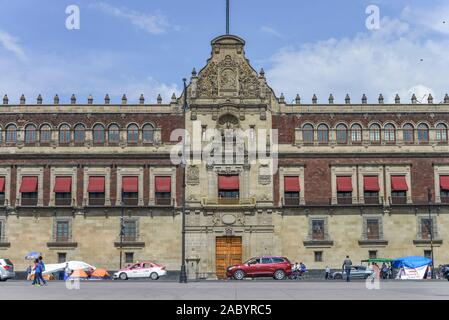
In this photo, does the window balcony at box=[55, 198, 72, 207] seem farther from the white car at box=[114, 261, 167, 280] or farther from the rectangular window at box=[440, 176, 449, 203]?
the rectangular window at box=[440, 176, 449, 203]

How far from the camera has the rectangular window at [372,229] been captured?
58125 millimetres

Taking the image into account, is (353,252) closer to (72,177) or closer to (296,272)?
(296,272)

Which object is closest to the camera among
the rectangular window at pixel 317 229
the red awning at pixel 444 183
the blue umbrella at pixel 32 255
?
the blue umbrella at pixel 32 255

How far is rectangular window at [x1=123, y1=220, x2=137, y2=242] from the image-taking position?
57875mm

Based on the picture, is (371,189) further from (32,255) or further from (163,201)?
(32,255)

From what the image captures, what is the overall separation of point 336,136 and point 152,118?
52.3 feet

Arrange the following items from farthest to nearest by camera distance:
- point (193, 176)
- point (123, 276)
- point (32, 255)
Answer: point (193, 176), point (32, 255), point (123, 276)

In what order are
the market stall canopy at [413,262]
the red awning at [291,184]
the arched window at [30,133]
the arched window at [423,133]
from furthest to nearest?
the arched window at [423,133], the arched window at [30,133], the red awning at [291,184], the market stall canopy at [413,262]

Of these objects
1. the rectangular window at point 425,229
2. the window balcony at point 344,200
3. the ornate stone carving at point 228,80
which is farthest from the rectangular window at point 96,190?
the rectangular window at point 425,229

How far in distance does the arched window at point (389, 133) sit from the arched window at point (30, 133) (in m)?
30.3

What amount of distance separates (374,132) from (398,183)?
4863 millimetres

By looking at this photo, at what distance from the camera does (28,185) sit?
58031mm

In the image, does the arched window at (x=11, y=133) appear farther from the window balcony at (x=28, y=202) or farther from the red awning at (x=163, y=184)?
the red awning at (x=163, y=184)

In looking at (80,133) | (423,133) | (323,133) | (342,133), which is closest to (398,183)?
(423,133)
